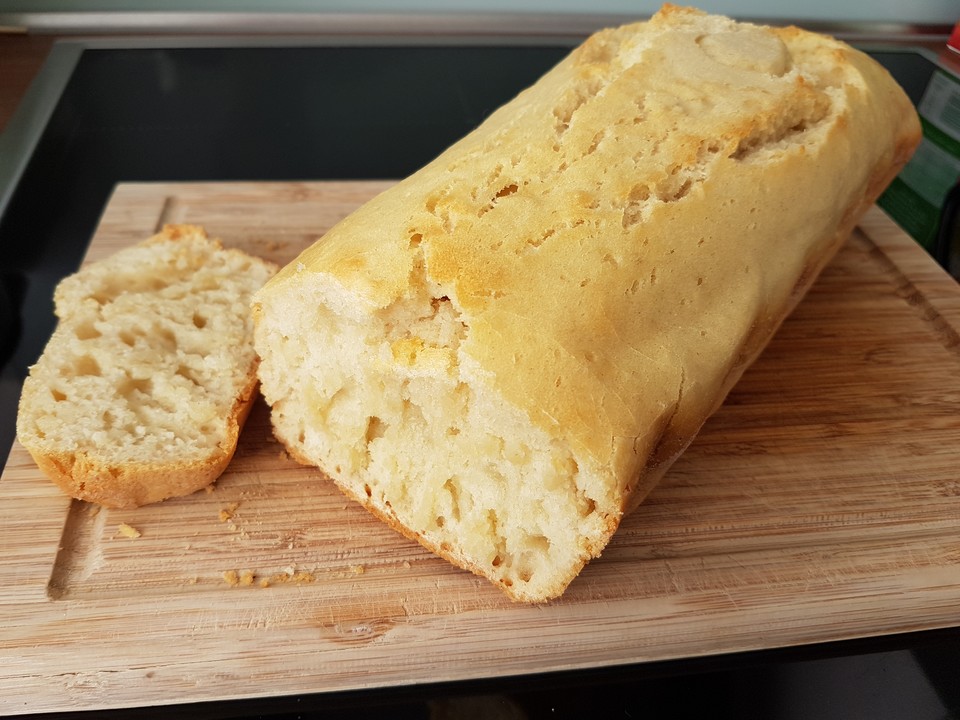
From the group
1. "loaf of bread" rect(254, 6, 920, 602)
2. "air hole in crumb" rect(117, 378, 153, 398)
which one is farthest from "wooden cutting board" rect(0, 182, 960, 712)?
"air hole in crumb" rect(117, 378, 153, 398)

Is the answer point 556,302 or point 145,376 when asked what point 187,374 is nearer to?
point 145,376

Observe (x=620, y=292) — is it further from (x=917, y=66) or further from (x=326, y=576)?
(x=917, y=66)

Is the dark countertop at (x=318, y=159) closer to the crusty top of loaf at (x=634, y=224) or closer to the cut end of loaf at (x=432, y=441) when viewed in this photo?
the cut end of loaf at (x=432, y=441)

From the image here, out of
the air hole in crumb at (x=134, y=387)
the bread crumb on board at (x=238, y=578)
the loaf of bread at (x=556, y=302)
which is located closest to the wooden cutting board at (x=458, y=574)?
the bread crumb on board at (x=238, y=578)

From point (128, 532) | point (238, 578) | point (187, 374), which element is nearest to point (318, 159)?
point (187, 374)

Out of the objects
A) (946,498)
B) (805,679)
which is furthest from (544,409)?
(946,498)
